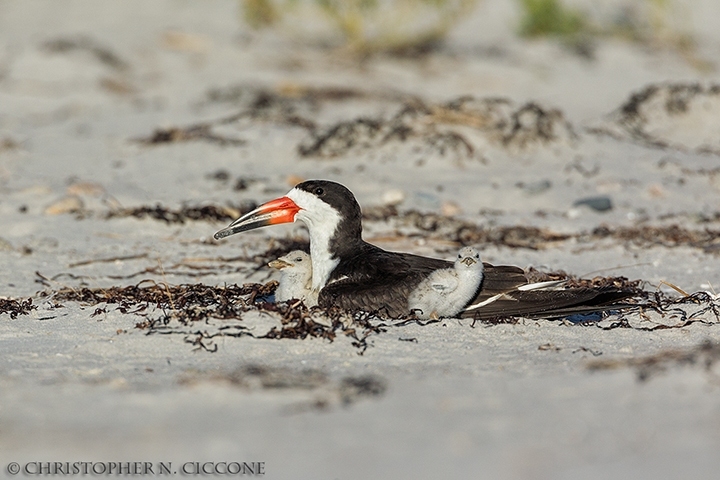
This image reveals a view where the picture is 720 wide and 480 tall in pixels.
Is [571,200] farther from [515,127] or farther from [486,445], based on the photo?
[486,445]

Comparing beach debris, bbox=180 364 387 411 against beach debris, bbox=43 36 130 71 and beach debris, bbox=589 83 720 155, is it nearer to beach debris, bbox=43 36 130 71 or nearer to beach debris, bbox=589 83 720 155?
beach debris, bbox=589 83 720 155

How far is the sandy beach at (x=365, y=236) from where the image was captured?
9.94 ft

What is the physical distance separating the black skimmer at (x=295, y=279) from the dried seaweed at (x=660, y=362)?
5.42ft

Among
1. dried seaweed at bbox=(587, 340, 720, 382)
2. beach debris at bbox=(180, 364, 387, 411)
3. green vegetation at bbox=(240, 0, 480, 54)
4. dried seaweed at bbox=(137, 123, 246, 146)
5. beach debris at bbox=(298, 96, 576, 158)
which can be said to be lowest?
beach debris at bbox=(180, 364, 387, 411)

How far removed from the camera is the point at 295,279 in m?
5.10

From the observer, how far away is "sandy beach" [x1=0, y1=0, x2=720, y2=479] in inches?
119

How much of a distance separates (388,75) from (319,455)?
1156 centimetres

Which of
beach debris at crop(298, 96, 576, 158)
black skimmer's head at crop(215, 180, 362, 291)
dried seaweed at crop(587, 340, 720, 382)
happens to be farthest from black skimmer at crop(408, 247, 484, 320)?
Answer: beach debris at crop(298, 96, 576, 158)

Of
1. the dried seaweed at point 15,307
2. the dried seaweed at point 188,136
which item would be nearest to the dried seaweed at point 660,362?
the dried seaweed at point 15,307

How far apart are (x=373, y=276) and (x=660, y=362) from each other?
5.07 feet

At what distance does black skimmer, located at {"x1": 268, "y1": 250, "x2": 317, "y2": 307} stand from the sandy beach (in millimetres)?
182

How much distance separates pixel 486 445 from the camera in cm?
294

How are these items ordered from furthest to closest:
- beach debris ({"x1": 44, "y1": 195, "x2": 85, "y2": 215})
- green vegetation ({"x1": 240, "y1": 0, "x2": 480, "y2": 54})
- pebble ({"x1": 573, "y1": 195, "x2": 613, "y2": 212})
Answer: green vegetation ({"x1": 240, "y1": 0, "x2": 480, "y2": 54}) → pebble ({"x1": 573, "y1": 195, "x2": 613, "y2": 212}) → beach debris ({"x1": 44, "y1": 195, "x2": 85, "y2": 215})

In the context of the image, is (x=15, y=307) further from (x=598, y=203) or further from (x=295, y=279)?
(x=598, y=203)
